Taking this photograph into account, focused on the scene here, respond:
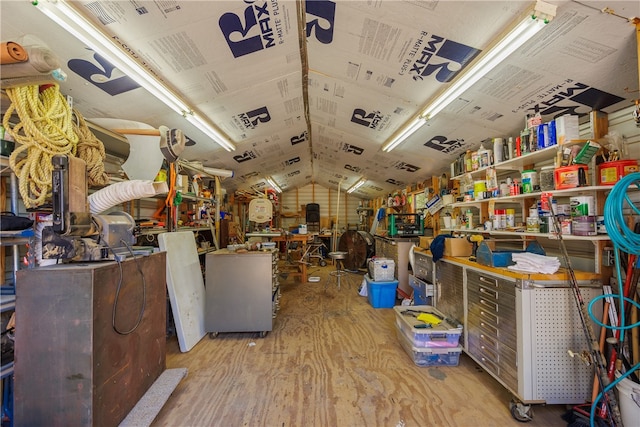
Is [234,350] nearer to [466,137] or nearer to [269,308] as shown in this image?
[269,308]

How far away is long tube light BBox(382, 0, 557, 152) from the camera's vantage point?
137cm

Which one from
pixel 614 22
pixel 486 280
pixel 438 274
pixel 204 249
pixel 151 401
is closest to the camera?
pixel 614 22

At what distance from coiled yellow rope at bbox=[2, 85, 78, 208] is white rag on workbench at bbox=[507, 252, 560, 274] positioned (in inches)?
116

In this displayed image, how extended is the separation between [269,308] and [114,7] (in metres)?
2.72

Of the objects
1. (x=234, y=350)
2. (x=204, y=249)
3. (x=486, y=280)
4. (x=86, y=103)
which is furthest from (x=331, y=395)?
(x=86, y=103)

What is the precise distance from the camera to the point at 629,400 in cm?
138

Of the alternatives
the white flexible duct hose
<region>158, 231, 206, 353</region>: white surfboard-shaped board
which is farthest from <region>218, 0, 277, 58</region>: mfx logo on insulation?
<region>158, 231, 206, 353</region>: white surfboard-shaped board

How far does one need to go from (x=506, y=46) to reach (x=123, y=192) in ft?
7.99

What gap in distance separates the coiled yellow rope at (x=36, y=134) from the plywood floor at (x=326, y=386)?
5.21ft

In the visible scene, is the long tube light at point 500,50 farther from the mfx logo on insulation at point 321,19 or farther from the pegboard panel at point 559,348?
the pegboard panel at point 559,348

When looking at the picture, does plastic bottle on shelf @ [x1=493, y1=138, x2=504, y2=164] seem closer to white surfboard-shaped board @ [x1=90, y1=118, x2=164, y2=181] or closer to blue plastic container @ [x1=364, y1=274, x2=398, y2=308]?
blue plastic container @ [x1=364, y1=274, x2=398, y2=308]

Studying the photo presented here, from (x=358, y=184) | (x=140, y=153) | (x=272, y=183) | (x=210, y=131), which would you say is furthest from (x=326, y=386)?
(x=272, y=183)

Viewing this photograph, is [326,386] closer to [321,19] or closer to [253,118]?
[321,19]

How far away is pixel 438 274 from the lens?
9.73 feet
